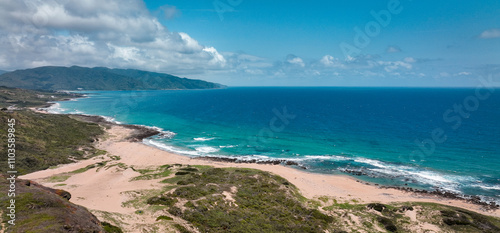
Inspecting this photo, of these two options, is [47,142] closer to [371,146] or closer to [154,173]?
[154,173]

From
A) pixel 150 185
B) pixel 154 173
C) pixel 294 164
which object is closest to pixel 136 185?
pixel 150 185

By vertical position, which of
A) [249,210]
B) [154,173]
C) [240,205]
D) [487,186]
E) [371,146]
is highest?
[371,146]

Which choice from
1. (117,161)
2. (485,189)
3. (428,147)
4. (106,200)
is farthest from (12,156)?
(428,147)

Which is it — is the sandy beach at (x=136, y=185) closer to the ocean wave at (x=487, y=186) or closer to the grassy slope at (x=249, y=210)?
the grassy slope at (x=249, y=210)

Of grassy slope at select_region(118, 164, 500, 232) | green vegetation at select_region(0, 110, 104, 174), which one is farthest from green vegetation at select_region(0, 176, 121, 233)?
green vegetation at select_region(0, 110, 104, 174)

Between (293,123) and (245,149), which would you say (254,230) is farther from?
(293,123)

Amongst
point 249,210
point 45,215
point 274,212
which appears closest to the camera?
point 45,215

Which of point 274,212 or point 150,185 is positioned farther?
point 150,185
